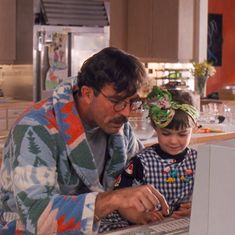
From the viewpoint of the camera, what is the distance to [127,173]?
1.98m

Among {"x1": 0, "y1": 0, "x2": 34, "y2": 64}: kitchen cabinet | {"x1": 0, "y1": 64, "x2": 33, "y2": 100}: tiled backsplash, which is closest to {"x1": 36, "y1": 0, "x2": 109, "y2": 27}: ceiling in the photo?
{"x1": 0, "y1": 0, "x2": 34, "y2": 64}: kitchen cabinet

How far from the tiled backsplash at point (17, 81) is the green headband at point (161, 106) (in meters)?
3.73

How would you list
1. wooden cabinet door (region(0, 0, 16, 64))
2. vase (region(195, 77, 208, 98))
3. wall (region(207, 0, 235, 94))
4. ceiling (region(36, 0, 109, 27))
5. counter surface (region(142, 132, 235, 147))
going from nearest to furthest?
counter surface (region(142, 132, 235, 147)) → ceiling (region(36, 0, 109, 27)) → vase (region(195, 77, 208, 98)) → wooden cabinet door (region(0, 0, 16, 64)) → wall (region(207, 0, 235, 94))

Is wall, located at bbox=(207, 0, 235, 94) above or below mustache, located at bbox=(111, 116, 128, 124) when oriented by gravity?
above

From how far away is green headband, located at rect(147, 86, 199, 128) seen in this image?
186 centimetres

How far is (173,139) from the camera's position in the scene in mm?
2193

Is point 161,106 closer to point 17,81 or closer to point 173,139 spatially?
point 173,139

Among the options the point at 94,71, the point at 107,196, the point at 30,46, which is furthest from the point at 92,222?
the point at 30,46

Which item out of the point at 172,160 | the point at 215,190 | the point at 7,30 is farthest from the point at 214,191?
the point at 7,30

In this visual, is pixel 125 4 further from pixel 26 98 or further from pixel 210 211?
pixel 210 211

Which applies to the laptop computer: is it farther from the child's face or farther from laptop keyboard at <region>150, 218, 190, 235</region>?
the child's face

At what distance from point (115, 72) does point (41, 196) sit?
0.42 meters

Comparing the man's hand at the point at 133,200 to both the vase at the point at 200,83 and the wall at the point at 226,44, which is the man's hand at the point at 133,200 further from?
the wall at the point at 226,44

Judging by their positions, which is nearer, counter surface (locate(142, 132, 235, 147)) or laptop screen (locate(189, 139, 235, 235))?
laptop screen (locate(189, 139, 235, 235))
